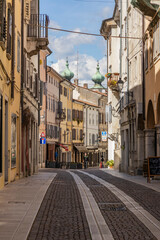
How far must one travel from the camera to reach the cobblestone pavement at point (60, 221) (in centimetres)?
910

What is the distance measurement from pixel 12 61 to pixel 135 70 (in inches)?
550

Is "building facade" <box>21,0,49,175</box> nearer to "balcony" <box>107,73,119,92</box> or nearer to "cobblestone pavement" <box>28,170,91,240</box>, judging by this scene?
"balcony" <box>107,73,119,92</box>

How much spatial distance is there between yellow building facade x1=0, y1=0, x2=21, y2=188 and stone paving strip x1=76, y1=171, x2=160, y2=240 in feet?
18.5

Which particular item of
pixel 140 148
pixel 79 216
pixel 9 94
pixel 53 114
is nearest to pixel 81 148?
pixel 53 114

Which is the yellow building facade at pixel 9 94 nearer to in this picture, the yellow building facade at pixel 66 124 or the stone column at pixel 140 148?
the stone column at pixel 140 148

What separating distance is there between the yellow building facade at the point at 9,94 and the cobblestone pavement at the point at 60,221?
5.50 m

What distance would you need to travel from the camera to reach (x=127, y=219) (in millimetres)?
11203

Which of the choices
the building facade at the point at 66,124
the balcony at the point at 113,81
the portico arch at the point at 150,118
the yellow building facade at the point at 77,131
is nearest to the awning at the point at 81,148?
the yellow building facade at the point at 77,131

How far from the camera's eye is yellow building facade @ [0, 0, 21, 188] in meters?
19.5

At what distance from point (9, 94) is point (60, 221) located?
40.0 feet

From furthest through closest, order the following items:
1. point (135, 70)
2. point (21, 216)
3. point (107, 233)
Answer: point (135, 70)
point (21, 216)
point (107, 233)

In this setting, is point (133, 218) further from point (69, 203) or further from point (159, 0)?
point (159, 0)

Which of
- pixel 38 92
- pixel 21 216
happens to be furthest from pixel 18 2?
pixel 21 216

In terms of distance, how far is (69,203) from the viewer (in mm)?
14367
